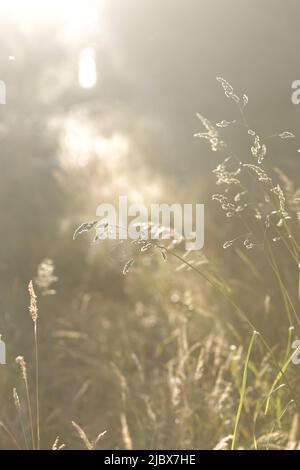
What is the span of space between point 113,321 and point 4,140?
3.15m

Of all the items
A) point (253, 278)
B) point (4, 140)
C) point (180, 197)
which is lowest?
point (253, 278)

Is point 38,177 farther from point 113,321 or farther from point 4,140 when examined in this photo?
point 113,321

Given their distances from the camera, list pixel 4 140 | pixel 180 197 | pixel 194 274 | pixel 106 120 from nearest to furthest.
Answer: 1. pixel 194 274
2. pixel 180 197
3. pixel 4 140
4. pixel 106 120

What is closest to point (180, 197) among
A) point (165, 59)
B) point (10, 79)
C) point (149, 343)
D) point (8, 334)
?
point (149, 343)

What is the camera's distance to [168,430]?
7.15ft

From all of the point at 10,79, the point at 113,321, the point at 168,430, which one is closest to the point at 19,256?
the point at 113,321

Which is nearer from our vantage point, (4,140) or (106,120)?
(4,140)

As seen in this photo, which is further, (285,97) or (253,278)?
(285,97)

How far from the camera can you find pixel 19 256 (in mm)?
3941

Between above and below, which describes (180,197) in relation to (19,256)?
above

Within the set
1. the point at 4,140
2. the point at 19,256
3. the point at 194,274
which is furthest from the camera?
the point at 4,140

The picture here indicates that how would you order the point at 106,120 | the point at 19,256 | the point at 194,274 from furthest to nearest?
the point at 106,120
the point at 19,256
the point at 194,274

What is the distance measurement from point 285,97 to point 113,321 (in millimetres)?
3031
